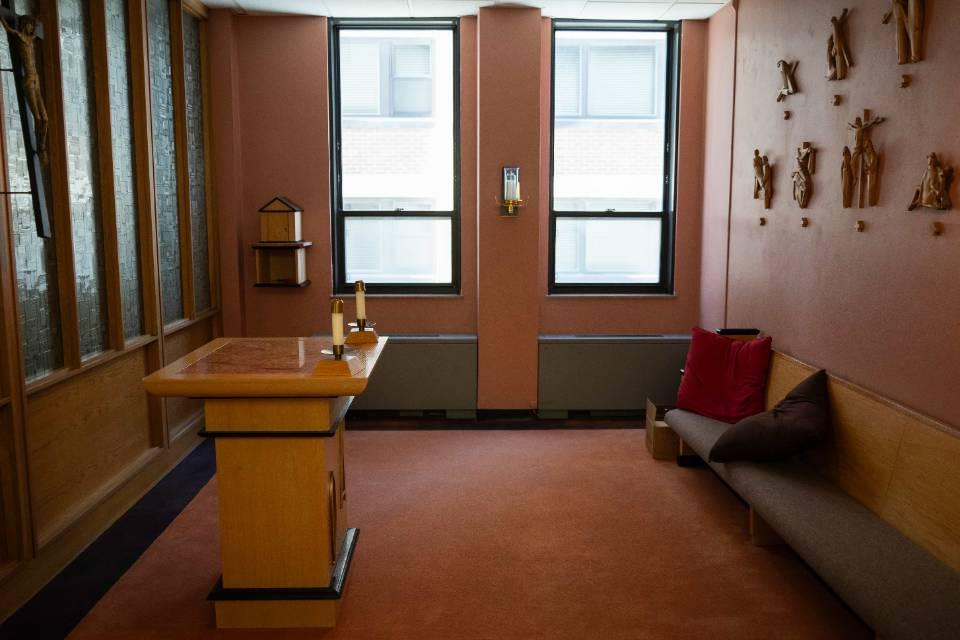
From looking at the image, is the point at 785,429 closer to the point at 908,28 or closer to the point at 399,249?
the point at 908,28

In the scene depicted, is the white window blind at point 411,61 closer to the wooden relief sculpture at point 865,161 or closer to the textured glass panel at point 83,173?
the textured glass panel at point 83,173

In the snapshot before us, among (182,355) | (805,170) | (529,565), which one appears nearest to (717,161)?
(805,170)

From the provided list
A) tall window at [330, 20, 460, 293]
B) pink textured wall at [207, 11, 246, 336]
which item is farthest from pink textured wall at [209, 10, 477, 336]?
tall window at [330, 20, 460, 293]

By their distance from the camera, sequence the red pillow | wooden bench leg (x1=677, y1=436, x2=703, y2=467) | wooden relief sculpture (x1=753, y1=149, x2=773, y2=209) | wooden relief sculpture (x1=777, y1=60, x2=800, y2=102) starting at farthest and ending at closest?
wooden bench leg (x1=677, y1=436, x2=703, y2=467)
wooden relief sculpture (x1=753, y1=149, x2=773, y2=209)
the red pillow
wooden relief sculpture (x1=777, y1=60, x2=800, y2=102)

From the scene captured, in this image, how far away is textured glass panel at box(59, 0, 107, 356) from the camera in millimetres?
3598

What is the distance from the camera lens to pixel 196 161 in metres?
5.30

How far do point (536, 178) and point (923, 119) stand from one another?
282 centimetres

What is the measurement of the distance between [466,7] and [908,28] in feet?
9.84

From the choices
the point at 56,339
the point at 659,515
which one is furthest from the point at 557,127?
the point at 56,339

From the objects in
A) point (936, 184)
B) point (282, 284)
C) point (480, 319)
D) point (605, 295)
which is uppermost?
point (936, 184)

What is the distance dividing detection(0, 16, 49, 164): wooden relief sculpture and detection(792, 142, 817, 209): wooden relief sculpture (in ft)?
10.9

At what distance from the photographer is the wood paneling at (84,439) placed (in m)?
3.31

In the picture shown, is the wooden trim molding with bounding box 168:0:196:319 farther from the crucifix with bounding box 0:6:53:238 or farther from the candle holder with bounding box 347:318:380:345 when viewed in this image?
the candle holder with bounding box 347:318:380:345

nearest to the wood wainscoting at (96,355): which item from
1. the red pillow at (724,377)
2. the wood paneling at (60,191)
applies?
the wood paneling at (60,191)
